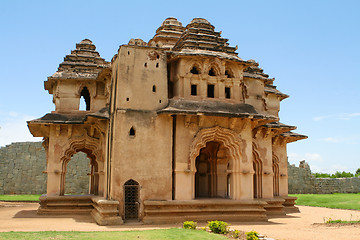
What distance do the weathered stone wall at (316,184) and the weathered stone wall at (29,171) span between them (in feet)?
68.4

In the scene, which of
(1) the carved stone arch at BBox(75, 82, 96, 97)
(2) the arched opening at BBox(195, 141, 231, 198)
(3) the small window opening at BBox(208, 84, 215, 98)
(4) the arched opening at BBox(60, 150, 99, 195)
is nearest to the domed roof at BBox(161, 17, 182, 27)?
(1) the carved stone arch at BBox(75, 82, 96, 97)

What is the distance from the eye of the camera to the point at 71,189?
3569 centimetres

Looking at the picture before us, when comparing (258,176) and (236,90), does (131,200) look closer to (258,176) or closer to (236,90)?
(236,90)

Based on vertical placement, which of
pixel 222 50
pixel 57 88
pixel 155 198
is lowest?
pixel 155 198

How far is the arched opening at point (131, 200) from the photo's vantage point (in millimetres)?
15632

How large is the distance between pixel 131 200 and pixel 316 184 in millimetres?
28630

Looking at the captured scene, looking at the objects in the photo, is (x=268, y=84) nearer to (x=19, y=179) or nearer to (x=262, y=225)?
(x=262, y=225)

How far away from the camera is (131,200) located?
15719 mm

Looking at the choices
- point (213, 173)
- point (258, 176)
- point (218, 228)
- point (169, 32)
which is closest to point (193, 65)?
point (213, 173)

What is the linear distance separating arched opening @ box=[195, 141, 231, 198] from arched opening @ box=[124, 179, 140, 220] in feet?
15.7

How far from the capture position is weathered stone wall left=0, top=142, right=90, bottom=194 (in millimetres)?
35781

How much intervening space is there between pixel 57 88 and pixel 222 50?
9.15 metres

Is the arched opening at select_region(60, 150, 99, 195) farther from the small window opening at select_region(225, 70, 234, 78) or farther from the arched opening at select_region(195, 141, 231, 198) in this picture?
the small window opening at select_region(225, 70, 234, 78)

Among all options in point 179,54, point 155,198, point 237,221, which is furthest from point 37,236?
point 179,54
